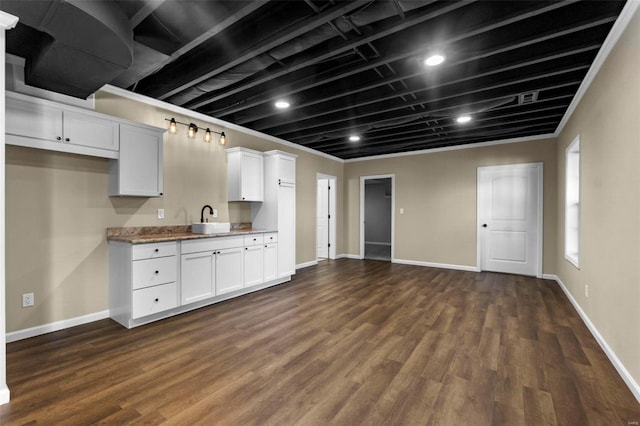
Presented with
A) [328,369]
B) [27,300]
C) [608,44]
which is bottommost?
[328,369]

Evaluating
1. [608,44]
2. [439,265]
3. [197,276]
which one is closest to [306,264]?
[439,265]

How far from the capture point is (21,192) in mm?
2730

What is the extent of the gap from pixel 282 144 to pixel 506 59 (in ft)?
12.7

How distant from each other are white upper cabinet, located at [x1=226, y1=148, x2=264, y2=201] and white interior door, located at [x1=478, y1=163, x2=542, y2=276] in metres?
4.29

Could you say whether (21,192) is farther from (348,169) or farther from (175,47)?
(348,169)

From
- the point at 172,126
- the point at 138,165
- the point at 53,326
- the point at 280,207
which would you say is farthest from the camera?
the point at 280,207

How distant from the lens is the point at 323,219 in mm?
7410

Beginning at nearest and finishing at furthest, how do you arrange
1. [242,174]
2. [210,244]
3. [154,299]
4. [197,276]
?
[154,299], [197,276], [210,244], [242,174]

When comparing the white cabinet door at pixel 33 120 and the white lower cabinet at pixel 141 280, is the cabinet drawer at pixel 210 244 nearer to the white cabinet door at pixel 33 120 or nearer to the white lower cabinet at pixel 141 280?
the white lower cabinet at pixel 141 280

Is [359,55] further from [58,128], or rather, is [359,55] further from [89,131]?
[58,128]

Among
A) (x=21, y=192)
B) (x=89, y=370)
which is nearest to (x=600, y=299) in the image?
(x=89, y=370)

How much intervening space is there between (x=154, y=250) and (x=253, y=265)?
144 cm

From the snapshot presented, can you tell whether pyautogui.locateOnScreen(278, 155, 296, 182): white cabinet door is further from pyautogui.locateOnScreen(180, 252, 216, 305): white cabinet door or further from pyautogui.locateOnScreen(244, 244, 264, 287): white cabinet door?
pyautogui.locateOnScreen(180, 252, 216, 305): white cabinet door

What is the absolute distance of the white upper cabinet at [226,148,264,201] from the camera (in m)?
4.50
